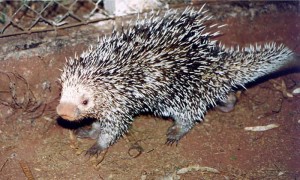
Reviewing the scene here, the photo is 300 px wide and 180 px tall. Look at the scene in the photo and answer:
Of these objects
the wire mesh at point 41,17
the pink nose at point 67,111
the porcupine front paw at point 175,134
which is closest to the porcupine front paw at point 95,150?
the pink nose at point 67,111

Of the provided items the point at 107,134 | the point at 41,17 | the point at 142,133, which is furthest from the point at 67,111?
the point at 41,17

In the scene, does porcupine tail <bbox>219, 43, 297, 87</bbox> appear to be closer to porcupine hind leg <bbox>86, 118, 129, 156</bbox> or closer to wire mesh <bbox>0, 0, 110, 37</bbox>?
porcupine hind leg <bbox>86, 118, 129, 156</bbox>

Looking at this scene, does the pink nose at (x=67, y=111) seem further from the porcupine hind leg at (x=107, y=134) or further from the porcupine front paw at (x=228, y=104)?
the porcupine front paw at (x=228, y=104)

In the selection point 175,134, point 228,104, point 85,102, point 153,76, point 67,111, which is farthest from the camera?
point 228,104

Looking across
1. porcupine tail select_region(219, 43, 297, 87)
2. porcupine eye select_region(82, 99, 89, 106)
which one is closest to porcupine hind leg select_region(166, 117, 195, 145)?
porcupine tail select_region(219, 43, 297, 87)

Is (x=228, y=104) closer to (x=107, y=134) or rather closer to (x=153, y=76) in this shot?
(x=153, y=76)

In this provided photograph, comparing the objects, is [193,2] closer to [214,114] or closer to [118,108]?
[214,114]

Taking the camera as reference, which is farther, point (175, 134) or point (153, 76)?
point (175, 134)

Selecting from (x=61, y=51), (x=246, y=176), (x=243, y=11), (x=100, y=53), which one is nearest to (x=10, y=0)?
(x=61, y=51)
